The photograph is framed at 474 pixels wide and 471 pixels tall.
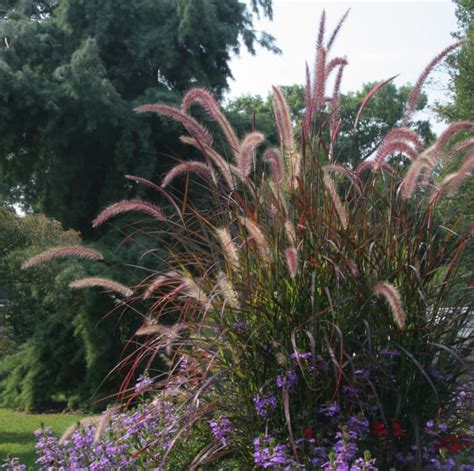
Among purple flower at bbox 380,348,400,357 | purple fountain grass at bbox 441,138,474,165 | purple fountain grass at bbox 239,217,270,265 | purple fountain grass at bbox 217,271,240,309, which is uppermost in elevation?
purple fountain grass at bbox 441,138,474,165

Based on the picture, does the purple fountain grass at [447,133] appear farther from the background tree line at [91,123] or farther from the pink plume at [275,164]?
the background tree line at [91,123]

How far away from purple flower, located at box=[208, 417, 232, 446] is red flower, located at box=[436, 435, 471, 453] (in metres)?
0.91

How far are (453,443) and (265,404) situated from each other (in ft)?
2.81

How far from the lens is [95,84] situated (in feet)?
41.7

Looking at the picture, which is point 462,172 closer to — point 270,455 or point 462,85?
point 270,455

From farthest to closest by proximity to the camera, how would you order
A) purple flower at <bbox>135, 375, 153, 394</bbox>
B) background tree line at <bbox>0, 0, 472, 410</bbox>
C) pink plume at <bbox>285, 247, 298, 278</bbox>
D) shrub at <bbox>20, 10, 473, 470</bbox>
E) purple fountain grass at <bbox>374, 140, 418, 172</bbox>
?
background tree line at <bbox>0, 0, 472, 410</bbox>
purple flower at <bbox>135, 375, 153, 394</bbox>
purple fountain grass at <bbox>374, 140, 418, 172</bbox>
shrub at <bbox>20, 10, 473, 470</bbox>
pink plume at <bbox>285, 247, 298, 278</bbox>

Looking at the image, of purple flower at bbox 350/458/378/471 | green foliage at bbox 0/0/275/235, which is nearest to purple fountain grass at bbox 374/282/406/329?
purple flower at bbox 350/458/378/471

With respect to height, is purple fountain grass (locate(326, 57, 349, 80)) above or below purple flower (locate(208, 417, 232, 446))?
above

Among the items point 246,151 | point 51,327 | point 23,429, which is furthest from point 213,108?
point 51,327

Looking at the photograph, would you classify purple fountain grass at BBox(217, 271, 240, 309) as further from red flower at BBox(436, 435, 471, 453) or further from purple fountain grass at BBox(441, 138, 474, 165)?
purple fountain grass at BBox(441, 138, 474, 165)

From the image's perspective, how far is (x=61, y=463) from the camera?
3701 millimetres

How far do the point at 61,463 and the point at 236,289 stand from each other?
1239 mm

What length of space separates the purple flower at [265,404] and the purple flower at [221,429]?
174 mm

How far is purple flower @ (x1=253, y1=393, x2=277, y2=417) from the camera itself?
10.6 ft
